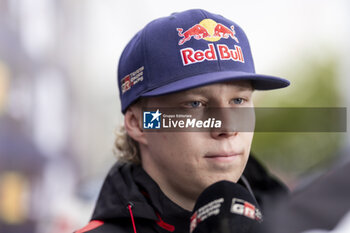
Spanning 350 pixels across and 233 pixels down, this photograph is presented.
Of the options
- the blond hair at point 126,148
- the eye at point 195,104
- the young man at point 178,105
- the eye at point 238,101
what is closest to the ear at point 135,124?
the young man at point 178,105

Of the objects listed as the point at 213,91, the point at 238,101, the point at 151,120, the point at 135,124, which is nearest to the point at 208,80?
the point at 213,91

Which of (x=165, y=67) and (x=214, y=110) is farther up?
(x=165, y=67)

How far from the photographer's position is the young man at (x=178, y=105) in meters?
1.40

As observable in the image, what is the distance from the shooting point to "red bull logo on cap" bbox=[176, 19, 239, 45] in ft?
4.89

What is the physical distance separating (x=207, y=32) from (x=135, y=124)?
0.45m

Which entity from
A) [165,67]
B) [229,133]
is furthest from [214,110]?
[165,67]

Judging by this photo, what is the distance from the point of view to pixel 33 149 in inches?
569

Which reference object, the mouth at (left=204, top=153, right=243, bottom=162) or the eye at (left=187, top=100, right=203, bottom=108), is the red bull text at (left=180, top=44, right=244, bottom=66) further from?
the mouth at (left=204, top=153, right=243, bottom=162)

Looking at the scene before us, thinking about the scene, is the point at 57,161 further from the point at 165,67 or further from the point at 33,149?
the point at 165,67

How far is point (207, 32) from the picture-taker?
59.1 inches

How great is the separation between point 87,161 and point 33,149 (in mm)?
6521

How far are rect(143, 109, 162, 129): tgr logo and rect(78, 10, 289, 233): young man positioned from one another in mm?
26

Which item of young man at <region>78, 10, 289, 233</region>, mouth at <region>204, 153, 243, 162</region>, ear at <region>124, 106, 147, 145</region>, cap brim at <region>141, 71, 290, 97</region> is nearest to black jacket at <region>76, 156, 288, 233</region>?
young man at <region>78, 10, 289, 233</region>

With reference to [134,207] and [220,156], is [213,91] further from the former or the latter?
[134,207]
